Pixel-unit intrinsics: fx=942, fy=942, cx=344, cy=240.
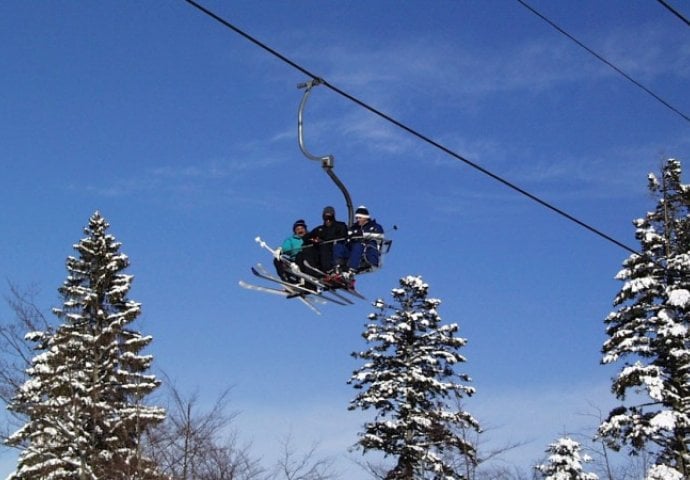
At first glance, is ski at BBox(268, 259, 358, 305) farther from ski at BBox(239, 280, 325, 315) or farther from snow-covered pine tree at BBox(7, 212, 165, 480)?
snow-covered pine tree at BBox(7, 212, 165, 480)

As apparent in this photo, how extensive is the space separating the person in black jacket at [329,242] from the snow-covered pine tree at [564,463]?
76.3ft

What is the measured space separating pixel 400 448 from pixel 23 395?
12.5m

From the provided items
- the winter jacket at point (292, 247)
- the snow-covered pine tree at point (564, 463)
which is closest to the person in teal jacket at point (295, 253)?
the winter jacket at point (292, 247)

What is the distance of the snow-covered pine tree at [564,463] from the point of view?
36.0 m

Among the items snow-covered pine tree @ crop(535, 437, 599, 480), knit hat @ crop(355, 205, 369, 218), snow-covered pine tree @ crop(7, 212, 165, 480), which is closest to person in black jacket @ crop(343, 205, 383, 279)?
knit hat @ crop(355, 205, 369, 218)

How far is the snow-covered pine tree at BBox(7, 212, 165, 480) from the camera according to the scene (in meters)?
26.0

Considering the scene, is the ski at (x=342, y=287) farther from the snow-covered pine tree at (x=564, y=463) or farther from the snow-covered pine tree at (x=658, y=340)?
the snow-covered pine tree at (x=564, y=463)

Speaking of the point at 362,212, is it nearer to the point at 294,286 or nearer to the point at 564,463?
the point at 294,286

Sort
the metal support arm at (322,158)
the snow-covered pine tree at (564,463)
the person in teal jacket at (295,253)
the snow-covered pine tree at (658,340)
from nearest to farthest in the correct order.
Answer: the metal support arm at (322,158) → the person in teal jacket at (295,253) → the snow-covered pine tree at (658,340) → the snow-covered pine tree at (564,463)

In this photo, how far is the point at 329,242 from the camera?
620 inches

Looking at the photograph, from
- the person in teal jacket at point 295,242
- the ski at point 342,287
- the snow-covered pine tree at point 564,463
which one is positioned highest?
the snow-covered pine tree at point 564,463

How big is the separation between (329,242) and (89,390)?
14.2 m

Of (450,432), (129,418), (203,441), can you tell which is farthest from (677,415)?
(129,418)

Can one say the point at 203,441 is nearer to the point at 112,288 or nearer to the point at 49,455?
the point at 49,455
